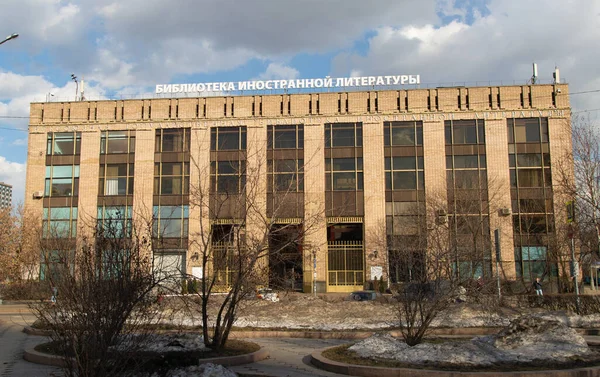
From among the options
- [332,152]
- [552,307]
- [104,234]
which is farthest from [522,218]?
[104,234]

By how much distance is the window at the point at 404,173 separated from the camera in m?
44.2

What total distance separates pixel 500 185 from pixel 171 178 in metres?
25.6

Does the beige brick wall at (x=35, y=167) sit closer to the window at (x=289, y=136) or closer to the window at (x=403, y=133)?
the window at (x=289, y=136)

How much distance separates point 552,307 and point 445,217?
Answer: 14663 millimetres

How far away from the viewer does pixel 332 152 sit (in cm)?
4522

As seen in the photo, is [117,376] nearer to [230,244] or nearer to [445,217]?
[230,244]

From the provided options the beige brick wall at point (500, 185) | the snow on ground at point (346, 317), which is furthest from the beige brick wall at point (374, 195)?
the snow on ground at point (346, 317)

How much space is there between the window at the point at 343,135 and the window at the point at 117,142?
53.2 ft

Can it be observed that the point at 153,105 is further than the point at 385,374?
Yes

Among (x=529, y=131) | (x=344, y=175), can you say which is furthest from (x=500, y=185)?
(x=344, y=175)

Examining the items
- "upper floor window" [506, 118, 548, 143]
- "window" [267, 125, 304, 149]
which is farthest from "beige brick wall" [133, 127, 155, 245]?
"upper floor window" [506, 118, 548, 143]

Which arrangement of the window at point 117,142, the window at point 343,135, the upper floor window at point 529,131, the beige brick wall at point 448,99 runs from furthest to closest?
the window at point 117,142 < the window at point 343,135 < the beige brick wall at point 448,99 < the upper floor window at point 529,131

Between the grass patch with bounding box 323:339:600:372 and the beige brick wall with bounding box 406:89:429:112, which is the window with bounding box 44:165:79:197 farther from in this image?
the grass patch with bounding box 323:339:600:372

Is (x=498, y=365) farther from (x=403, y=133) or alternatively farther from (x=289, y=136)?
(x=289, y=136)
